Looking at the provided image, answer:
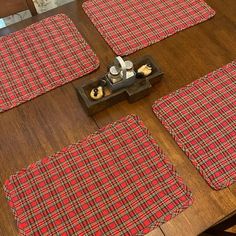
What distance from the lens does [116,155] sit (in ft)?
3.26

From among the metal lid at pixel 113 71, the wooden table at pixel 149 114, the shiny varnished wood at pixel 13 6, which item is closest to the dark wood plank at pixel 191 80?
the wooden table at pixel 149 114

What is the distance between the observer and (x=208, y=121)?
1045 millimetres

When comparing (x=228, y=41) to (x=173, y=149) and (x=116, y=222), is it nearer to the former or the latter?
(x=173, y=149)

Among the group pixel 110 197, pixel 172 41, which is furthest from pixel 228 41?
pixel 110 197

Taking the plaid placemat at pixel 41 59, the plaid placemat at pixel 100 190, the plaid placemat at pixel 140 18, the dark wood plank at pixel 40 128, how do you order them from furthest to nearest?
1. the plaid placemat at pixel 140 18
2. the plaid placemat at pixel 41 59
3. the dark wood plank at pixel 40 128
4. the plaid placemat at pixel 100 190

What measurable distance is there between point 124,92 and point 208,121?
1.07 feet

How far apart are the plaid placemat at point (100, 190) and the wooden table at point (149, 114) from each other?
0.03 meters

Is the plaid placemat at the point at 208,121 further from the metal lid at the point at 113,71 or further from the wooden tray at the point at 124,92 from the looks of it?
Answer: the metal lid at the point at 113,71

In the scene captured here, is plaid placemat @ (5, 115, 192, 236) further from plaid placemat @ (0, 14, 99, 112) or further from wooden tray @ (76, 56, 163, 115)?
plaid placemat @ (0, 14, 99, 112)

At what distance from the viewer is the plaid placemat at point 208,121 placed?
96cm

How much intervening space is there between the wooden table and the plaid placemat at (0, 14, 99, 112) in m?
0.04

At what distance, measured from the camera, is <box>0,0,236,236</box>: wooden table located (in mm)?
903

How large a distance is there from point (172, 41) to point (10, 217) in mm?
930

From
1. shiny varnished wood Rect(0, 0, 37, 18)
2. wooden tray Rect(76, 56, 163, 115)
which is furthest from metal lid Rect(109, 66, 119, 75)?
shiny varnished wood Rect(0, 0, 37, 18)
